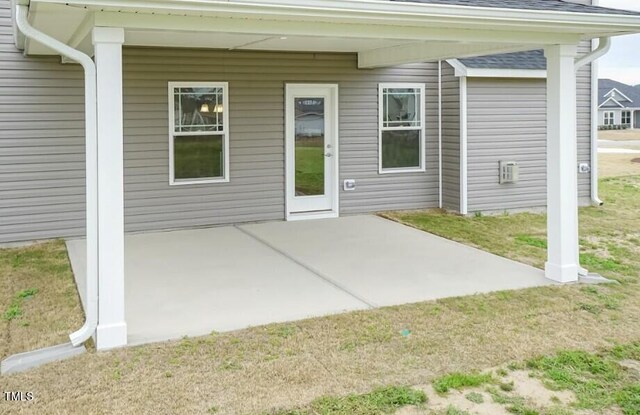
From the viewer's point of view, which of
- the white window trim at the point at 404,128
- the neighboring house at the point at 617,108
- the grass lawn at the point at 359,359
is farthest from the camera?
the neighboring house at the point at 617,108

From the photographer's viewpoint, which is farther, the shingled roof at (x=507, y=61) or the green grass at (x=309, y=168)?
the shingled roof at (x=507, y=61)

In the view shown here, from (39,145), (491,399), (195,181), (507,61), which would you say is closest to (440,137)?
(507,61)

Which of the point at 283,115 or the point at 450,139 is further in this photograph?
the point at 450,139

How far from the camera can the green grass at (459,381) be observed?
3719 millimetres

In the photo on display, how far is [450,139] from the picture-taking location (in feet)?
33.2

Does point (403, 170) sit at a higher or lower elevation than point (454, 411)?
higher

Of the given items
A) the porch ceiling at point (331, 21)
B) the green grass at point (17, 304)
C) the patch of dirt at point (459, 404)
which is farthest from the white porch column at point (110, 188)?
the patch of dirt at point (459, 404)

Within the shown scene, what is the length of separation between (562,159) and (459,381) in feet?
10.0

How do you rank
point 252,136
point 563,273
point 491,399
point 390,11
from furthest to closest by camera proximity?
point 252,136
point 563,273
point 390,11
point 491,399

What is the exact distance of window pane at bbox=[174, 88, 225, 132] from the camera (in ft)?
28.5

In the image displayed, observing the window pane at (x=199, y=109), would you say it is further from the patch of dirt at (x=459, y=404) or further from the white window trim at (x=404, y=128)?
the patch of dirt at (x=459, y=404)

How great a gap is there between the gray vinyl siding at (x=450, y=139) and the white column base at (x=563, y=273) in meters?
3.96

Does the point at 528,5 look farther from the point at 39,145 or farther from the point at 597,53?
the point at 39,145

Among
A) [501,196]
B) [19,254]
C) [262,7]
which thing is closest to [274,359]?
[262,7]
